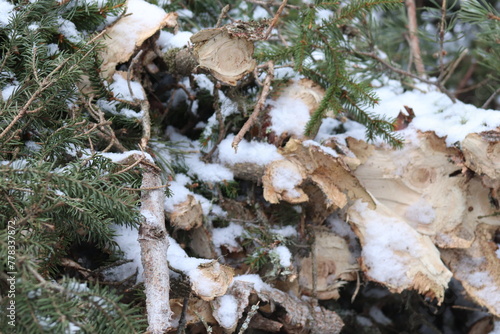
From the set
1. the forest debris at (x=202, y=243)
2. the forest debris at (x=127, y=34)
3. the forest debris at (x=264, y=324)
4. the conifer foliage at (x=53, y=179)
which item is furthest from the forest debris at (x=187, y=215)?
the forest debris at (x=127, y=34)

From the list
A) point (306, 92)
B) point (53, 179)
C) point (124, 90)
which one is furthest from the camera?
point (306, 92)

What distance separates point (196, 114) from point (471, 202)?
871mm

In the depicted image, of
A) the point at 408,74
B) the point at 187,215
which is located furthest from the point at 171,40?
the point at 408,74

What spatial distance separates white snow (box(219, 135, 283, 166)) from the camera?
1311 mm

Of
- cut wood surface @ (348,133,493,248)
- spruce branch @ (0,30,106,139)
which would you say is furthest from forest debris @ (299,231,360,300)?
spruce branch @ (0,30,106,139)

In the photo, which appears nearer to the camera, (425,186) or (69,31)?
(69,31)

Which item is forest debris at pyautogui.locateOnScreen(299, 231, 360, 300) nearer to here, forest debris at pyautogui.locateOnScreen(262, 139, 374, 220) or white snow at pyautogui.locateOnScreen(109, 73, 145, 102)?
forest debris at pyautogui.locateOnScreen(262, 139, 374, 220)

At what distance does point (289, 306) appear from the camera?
1.21m

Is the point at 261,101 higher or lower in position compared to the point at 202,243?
higher

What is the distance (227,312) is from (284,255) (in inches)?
9.4

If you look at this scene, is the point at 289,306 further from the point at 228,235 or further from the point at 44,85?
the point at 44,85

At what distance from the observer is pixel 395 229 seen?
4.39ft

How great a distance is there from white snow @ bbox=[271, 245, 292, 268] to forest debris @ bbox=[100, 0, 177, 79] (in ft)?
2.12

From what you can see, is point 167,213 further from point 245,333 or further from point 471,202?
point 471,202
